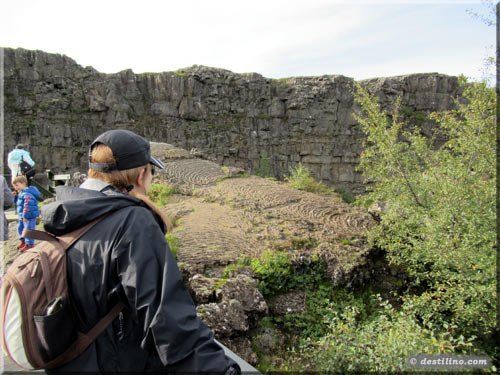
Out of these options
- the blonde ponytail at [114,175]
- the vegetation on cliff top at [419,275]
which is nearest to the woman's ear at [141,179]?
the blonde ponytail at [114,175]

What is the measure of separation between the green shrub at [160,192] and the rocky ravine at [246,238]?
175 millimetres

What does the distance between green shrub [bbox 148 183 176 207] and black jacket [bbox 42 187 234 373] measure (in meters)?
6.55

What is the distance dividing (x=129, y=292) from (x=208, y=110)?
89.7 feet

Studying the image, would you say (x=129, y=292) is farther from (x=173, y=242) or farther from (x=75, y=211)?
(x=173, y=242)

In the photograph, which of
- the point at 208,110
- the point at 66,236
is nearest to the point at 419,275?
the point at 66,236

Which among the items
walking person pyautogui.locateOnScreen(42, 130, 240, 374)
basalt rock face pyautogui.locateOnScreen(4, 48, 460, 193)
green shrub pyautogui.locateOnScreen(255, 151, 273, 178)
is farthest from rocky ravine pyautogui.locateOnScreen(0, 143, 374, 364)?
green shrub pyautogui.locateOnScreen(255, 151, 273, 178)

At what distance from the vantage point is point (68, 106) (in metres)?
24.8

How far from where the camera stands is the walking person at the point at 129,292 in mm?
1693

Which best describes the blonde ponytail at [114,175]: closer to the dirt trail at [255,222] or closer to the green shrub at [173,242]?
the dirt trail at [255,222]

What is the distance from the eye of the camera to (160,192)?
860 centimetres

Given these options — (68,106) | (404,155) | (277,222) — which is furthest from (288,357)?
(68,106)

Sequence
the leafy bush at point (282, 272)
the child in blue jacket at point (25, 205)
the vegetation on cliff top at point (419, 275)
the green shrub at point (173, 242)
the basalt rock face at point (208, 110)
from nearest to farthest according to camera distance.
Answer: the vegetation on cliff top at point (419, 275), the leafy bush at point (282, 272), the green shrub at point (173, 242), the child in blue jacket at point (25, 205), the basalt rock face at point (208, 110)

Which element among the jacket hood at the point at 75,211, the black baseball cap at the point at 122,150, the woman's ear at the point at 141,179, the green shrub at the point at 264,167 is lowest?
the green shrub at the point at 264,167

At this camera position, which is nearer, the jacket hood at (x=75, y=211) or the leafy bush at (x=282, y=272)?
the jacket hood at (x=75, y=211)
